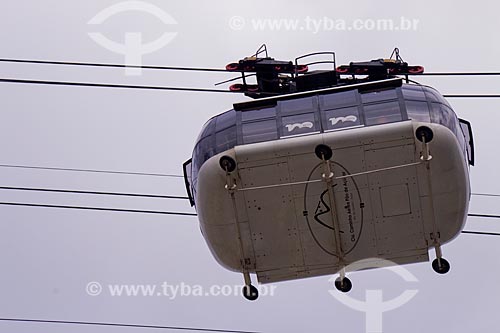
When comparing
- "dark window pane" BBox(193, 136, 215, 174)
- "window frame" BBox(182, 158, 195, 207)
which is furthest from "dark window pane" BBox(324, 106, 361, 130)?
"window frame" BBox(182, 158, 195, 207)

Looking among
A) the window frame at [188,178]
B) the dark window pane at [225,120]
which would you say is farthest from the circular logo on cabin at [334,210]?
the window frame at [188,178]

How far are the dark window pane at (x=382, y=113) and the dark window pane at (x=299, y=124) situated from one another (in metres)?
0.97

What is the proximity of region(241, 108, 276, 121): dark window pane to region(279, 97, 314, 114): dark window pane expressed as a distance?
20cm

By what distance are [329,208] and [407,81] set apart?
12.1 feet

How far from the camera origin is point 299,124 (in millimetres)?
22828

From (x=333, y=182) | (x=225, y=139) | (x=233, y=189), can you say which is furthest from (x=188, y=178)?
(x=333, y=182)

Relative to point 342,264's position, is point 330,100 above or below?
above

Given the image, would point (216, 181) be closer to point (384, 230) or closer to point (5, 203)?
point (384, 230)

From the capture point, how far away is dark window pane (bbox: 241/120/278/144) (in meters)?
22.9

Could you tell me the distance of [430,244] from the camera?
23.2m

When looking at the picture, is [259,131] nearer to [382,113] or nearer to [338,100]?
[338,100]

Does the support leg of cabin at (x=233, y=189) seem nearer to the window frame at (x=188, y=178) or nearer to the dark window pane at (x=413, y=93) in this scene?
the window frame at (x=188, y=178)

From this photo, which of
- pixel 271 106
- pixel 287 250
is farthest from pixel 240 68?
pixel 287 250

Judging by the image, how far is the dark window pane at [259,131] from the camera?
75.0 ft
